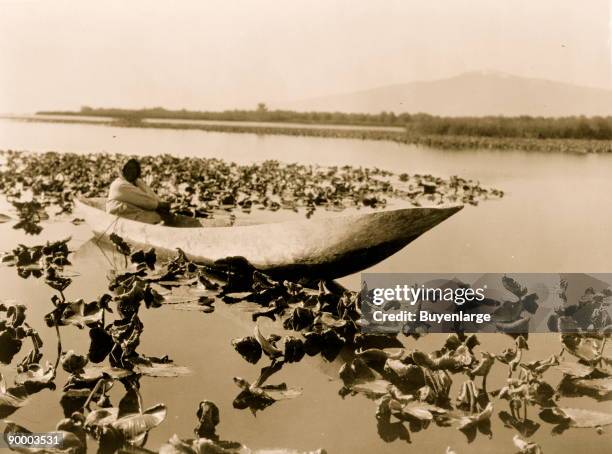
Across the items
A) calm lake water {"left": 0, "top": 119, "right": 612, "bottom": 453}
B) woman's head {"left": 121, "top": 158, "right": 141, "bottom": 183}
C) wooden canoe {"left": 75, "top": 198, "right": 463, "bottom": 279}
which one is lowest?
calm lake water {"left": 0, "top": 119, "right": 612, "bottom": 453}

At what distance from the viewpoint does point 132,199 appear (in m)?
5.34

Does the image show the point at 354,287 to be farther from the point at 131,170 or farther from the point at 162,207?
the point at 131,170

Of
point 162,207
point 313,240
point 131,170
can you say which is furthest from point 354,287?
point 131,170

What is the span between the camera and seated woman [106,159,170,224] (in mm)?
5332

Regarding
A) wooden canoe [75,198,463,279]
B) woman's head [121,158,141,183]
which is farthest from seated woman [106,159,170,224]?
wooden canoe [75,198,463,279]

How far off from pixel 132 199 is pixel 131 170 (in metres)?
0.30

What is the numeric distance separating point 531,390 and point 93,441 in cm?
196

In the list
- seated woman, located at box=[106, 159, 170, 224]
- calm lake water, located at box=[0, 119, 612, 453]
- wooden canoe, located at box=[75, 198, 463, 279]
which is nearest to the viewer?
calm lake water, located at box=[0, 119, 612, 453]

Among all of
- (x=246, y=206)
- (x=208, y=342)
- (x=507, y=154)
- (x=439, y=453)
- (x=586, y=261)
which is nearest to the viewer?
(x=439, y=453)

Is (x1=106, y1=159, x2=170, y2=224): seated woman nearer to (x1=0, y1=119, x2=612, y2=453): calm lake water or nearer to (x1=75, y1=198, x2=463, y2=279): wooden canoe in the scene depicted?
(x1=0, y1=119, x2=612, y2=453): calm lake water

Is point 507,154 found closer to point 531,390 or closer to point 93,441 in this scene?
point 531,390

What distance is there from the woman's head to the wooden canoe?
2.91 ft

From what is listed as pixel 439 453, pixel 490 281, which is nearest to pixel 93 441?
pixel 439 453

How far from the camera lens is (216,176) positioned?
950 cm
